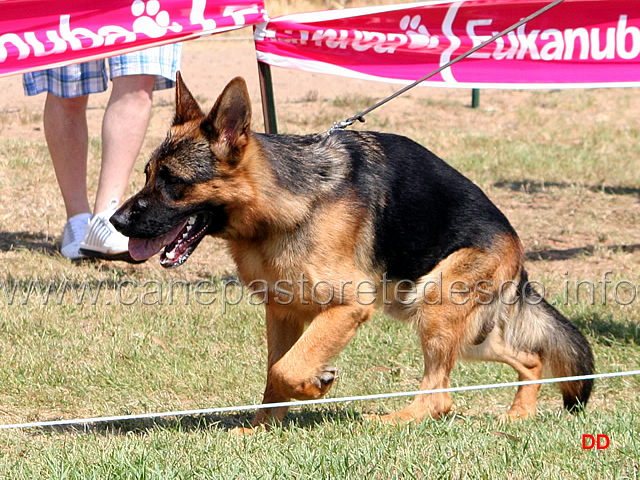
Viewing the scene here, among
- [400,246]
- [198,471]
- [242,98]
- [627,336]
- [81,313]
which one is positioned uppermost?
[242,98]

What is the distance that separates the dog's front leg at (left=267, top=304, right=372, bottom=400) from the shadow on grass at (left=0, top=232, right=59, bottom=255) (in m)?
3.48

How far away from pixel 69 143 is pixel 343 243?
3.56 metres

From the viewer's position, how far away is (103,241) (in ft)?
19.9

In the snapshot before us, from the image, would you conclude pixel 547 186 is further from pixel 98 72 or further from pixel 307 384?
pixel 307 384

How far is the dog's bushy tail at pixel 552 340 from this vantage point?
14.0 feet

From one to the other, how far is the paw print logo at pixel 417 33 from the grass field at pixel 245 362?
76.4 inches

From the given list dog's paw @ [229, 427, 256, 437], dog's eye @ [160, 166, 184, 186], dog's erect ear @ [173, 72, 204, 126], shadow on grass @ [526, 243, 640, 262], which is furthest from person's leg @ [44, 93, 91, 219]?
shadow on grass @ [526, 243, 640, 262]

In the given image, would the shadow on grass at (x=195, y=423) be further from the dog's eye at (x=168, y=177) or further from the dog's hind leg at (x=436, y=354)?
the dog's eye at (x=168, y=177)

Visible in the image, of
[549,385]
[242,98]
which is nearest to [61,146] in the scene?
[242,98]

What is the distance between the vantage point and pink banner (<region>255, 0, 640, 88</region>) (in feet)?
18.9

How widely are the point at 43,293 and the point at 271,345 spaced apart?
2.24 metres

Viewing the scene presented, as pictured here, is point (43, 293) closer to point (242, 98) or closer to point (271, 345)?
point (271, 345)

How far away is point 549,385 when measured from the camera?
473 centimetres

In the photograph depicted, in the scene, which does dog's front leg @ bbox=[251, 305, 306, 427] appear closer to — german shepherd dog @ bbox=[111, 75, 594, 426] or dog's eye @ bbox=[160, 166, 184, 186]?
german shepherd dog @ bbox=[111, 75, 594, 426]
